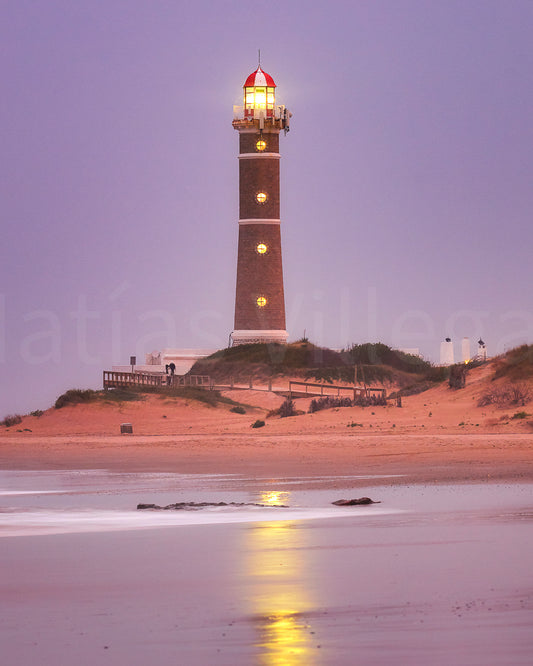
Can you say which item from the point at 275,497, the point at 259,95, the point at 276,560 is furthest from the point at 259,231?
the point at 276,560

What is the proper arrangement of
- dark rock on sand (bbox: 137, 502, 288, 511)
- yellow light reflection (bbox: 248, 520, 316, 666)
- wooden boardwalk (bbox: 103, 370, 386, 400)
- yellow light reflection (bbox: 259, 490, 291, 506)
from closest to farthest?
yellow light reflection (bbox: 248, 520, 316, 666) < dark rock on sand (bbox: 137, 502, 288, 511) < yellow light reflection (bbox: 259, 490, 291, 506) < wooden boardwalk (bbox: 103, 370, 386, 400)

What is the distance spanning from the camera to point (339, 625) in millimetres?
7605

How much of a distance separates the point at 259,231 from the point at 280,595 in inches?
2111

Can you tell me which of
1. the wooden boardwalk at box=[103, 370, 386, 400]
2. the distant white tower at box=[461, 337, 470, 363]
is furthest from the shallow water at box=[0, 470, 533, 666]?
the distant white tower at box=[461, 337, 470, 363]

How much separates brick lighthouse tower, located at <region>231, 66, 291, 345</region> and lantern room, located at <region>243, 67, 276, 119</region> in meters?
0.07

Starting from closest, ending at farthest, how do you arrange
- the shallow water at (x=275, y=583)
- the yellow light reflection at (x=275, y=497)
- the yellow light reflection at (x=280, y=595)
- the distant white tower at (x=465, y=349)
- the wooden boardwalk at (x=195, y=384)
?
1. the yellow light reflection at (x=280, y=595)
2. the shallow water at (x=275, y=583)
3. the yellow light reflection at (x=275, y=497)
4. the wooden boardwalk at (x=195, y=384)
5. the distant white tower at (x=465, y=349)

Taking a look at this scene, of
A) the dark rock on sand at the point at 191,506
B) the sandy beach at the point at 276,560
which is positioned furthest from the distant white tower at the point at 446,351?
the dark rock on sand at the point at 191,506

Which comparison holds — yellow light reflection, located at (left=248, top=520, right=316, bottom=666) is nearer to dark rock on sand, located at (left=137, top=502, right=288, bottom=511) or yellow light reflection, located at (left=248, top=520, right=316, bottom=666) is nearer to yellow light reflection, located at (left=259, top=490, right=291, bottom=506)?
dark rock on sand, located at (left=137, top=502, right=288, bottom=511)

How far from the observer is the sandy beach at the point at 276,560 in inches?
281

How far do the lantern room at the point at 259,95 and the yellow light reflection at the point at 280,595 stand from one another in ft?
169

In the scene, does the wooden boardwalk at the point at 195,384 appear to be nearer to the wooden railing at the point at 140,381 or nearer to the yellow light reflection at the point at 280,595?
the wooden railing at the point at 140,381

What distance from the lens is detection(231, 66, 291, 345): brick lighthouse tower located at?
202 feet

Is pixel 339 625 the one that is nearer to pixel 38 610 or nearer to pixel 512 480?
pixel 38 610

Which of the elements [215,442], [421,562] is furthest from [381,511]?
[215,442]
